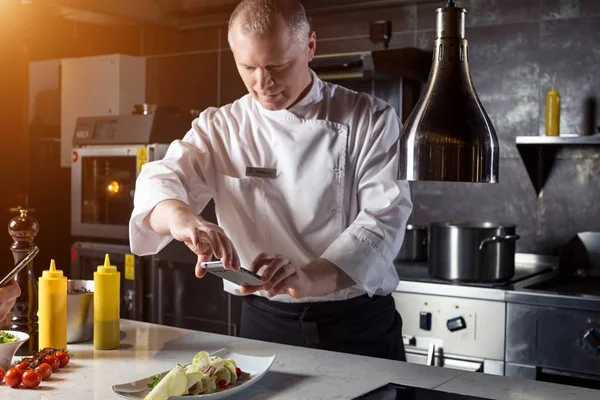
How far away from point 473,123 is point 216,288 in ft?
9.33

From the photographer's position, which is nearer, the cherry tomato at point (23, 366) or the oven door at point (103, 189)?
the cherry tomato at point (23, 366)

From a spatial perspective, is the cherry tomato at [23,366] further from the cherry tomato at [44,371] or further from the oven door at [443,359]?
the oven door at [443,359]

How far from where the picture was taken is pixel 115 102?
482 centimetres

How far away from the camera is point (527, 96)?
3.75m

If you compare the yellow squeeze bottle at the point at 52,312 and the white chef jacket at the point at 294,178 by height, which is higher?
the white chef jacket at the point at 294,178

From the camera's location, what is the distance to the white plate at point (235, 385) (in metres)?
1.50

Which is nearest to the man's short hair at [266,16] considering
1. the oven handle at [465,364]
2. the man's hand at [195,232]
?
the man's hand at [195,232]

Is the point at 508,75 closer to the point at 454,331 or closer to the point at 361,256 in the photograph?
the point at 454,331

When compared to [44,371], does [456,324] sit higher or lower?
lower

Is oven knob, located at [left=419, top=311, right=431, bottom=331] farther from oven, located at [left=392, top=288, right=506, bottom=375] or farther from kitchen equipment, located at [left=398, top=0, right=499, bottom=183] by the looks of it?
kitchen equipment, located at [left=398, top=0, right=499, bottom=183]

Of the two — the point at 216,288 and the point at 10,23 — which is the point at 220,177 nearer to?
Result: the point at 216,288

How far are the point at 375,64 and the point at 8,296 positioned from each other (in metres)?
2.22

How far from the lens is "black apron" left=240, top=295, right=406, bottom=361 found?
222 centimetres

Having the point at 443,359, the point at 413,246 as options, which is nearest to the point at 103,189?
the point at 413,246
